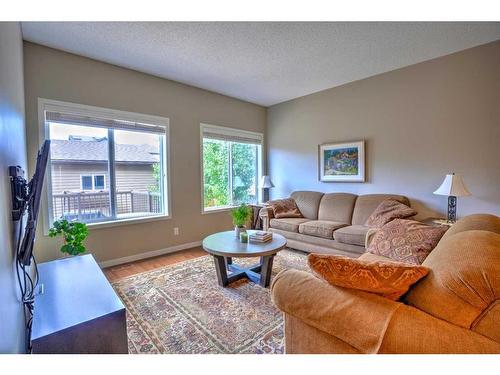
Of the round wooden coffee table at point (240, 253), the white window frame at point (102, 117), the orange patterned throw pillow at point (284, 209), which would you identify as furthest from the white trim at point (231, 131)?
the round wooden coffee table at point (240, 253)

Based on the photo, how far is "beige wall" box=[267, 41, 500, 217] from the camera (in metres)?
2.83

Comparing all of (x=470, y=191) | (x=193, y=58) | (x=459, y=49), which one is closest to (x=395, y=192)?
(x=470, y=191)

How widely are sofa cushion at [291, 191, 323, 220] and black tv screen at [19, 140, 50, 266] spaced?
350 centimetres

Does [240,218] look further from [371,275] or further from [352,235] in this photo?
[371,275]

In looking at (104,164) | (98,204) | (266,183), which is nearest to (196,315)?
(98,204)

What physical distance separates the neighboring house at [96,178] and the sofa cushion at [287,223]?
1.81m

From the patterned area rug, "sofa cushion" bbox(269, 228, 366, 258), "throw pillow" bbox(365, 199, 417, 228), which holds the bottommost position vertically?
the patterned area rug

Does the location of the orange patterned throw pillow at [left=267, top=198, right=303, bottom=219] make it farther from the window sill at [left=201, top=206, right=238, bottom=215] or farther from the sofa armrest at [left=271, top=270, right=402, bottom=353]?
the sofa armrest at [left=271, top=270, right=402, bottom=353]

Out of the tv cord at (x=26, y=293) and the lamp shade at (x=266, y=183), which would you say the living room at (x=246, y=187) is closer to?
the tv cord at (x=26, y=293)

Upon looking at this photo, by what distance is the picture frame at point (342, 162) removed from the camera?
387 cm

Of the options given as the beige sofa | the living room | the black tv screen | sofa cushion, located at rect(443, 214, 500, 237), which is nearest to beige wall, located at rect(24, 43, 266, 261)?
the living room

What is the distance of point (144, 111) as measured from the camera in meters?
3.46

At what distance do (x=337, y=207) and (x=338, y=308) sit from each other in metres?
2.91
